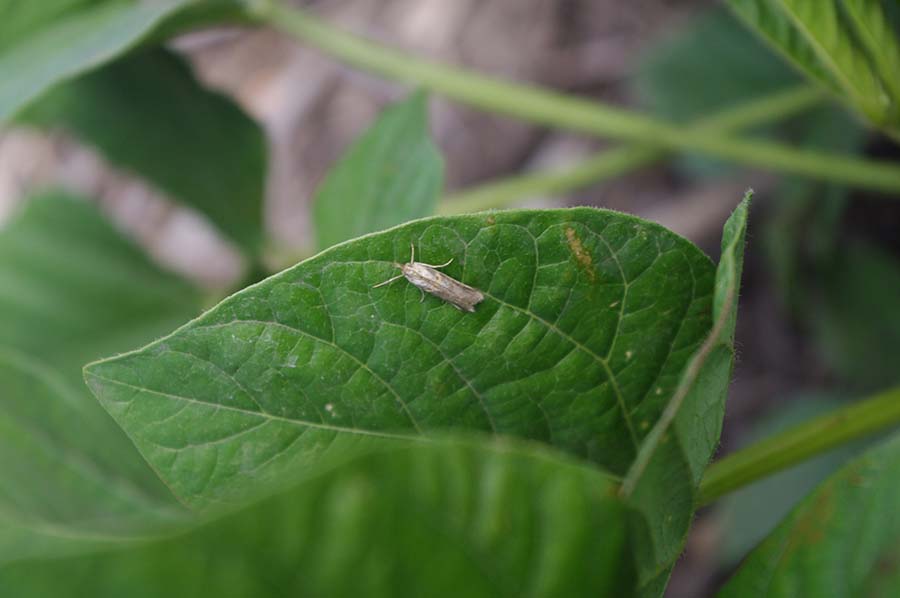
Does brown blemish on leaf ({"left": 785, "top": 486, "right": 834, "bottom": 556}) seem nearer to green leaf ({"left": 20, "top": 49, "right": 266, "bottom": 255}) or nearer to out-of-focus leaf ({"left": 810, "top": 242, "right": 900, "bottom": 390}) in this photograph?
green leaf ({"left": 20, "top": 49, "right": 266, "bottom": 255})

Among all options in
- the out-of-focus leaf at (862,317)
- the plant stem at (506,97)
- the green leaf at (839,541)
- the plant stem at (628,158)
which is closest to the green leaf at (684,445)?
the green leaf at (839,541)

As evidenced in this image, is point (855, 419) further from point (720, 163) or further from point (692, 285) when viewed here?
point (720, 163)

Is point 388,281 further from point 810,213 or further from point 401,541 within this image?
point 810,213

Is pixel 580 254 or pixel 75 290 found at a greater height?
pixel 580 254

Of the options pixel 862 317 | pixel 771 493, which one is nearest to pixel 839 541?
pixel 771 493

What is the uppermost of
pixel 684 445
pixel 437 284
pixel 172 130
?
pixel 172 130

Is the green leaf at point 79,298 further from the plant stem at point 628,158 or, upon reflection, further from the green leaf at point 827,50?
the green leaf at point 827,50

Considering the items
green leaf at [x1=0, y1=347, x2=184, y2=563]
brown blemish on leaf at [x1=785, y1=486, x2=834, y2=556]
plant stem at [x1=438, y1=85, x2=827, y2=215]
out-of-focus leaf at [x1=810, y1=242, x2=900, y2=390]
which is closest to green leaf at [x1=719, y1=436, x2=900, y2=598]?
brown blemish on leaf at [x1=785, y1=486, x2=834, y2=556]
